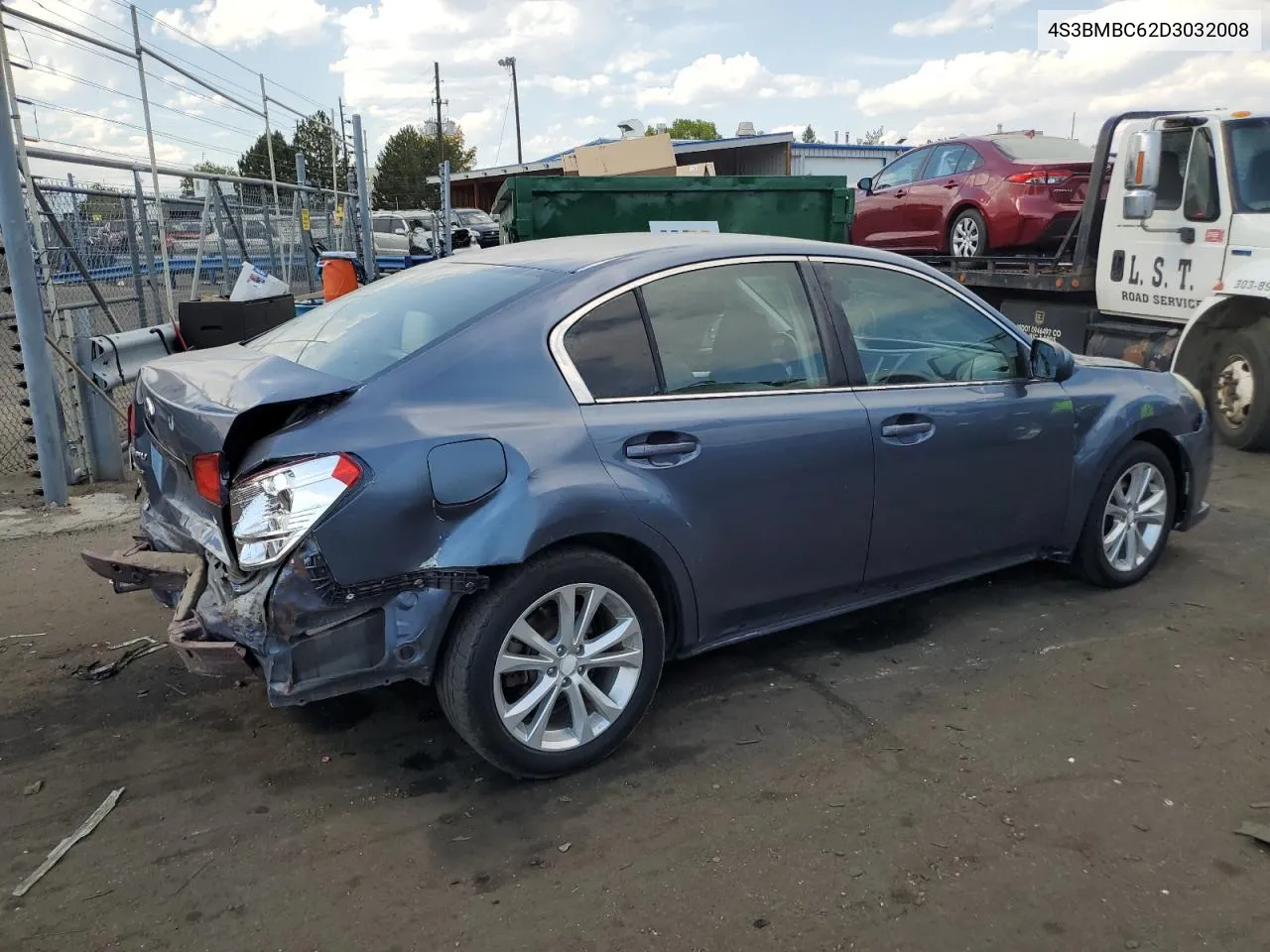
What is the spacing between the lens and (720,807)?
3066 millimetres

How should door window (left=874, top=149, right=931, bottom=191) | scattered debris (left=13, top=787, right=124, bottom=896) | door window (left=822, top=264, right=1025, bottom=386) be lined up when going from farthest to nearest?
door window (left=874, top=149, right=931, bottom=191), door window (left=822, top=264, right=1025, bottom=386), scattered debris (left=13, top=787, right=124, bottom=896)

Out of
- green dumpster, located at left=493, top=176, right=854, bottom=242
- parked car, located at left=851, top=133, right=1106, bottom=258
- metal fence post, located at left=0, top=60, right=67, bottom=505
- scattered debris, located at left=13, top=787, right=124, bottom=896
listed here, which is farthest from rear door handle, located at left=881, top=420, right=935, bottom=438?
parked car, located at left=851, top=133, right=1106, bottom=258

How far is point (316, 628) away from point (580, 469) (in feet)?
2.96

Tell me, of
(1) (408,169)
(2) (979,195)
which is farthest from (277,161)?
(2) (979,195)

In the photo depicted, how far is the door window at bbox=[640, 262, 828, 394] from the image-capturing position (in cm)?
347

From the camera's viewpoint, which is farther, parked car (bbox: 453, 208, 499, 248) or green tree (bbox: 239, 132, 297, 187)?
green tree (bbox: 239, 132, 297, 187)

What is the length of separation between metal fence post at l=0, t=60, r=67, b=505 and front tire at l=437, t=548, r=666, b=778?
14.7 feet

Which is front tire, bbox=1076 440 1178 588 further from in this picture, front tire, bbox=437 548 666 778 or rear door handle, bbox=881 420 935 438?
front tire, bbox=437 548 666 778

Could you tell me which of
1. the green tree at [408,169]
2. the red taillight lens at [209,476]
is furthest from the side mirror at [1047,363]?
the green tree at [408,169]

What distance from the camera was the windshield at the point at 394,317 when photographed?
128 inches

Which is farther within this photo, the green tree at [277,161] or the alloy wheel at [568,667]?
the green tree at [277,161]

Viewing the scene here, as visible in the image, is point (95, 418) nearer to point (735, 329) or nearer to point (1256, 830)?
point (735, 329)

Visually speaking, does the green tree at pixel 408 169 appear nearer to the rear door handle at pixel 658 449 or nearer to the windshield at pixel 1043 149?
the windshield at pixel 1043 149

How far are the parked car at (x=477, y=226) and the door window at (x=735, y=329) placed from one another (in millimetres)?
20108
